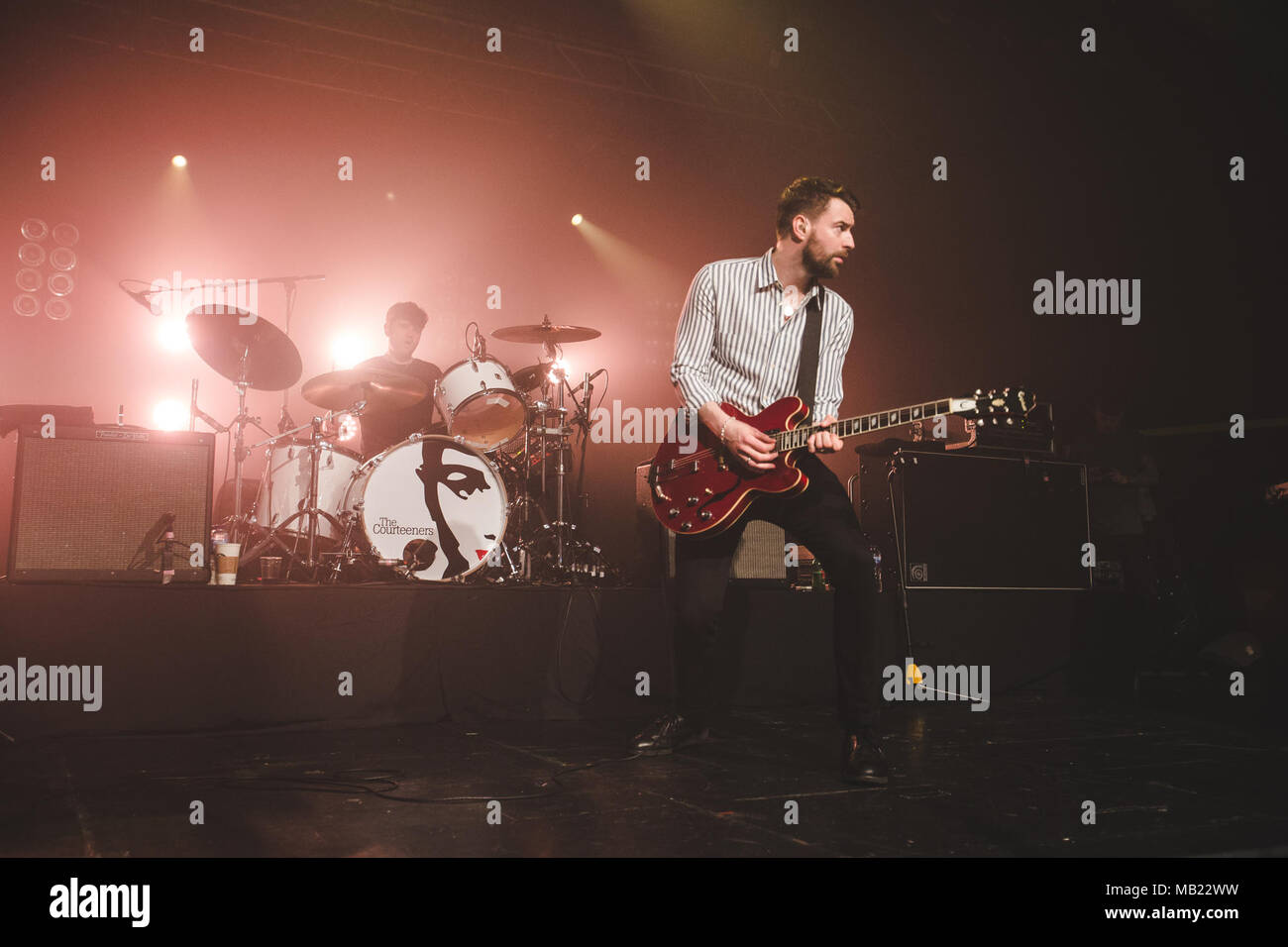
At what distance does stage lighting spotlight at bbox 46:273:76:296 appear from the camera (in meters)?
7.61

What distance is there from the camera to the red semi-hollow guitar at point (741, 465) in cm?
269

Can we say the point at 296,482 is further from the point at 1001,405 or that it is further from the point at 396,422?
the point at 1001,405

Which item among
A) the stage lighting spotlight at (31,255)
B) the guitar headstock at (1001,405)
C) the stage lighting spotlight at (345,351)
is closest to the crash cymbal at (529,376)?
the stage lighting spotlight at (345,351)

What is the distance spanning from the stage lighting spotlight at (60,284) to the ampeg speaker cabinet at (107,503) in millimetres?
4895

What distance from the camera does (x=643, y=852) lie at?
1.92 metres

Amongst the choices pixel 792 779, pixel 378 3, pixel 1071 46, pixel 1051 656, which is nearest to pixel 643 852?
pixel 792 779

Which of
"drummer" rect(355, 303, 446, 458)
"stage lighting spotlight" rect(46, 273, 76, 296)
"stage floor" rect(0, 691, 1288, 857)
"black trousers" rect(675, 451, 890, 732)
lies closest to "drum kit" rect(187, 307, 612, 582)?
"drummer" rect(355, 303, 446, 458)

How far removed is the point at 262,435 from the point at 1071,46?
6962 mm

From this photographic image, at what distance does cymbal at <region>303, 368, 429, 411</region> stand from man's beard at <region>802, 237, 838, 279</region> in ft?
9.14

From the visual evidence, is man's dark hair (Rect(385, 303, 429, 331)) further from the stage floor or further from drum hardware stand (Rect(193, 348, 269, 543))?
the stage floor

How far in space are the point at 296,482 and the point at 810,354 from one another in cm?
355

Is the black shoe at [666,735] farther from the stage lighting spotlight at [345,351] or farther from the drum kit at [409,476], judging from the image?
the stage lighting spotlight at [345,351]

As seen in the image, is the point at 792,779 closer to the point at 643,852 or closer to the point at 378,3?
the point at 643,852
